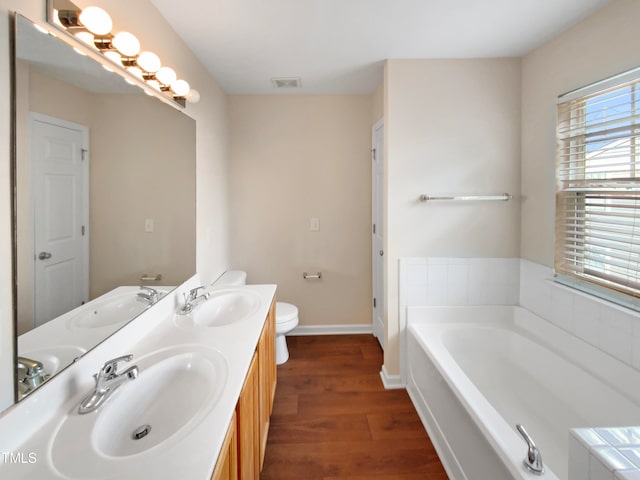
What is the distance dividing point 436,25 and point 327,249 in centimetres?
195

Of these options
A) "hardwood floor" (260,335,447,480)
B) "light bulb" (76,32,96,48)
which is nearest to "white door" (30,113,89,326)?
"light bulb" (76,32,96,48)

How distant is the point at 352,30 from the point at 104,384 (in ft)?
6.93

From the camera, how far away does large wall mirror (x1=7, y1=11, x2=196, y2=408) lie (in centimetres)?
86

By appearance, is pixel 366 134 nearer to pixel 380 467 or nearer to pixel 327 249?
pixel 327 249

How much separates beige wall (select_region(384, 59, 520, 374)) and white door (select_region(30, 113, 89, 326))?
178cm

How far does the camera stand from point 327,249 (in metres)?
3.06

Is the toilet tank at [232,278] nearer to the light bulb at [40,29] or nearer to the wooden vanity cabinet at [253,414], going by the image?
the wooden vanity cabinet at [253,414]

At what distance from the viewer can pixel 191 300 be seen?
177 cm

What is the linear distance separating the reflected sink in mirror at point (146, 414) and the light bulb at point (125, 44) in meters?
1.22

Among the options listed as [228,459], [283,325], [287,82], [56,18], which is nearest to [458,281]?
[283,325]

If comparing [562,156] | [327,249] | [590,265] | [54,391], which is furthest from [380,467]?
[562,156]

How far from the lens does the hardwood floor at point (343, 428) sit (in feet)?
5.20

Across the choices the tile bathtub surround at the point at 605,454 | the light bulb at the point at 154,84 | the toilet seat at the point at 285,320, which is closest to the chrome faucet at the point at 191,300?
the toilet seat at the point at 285,320

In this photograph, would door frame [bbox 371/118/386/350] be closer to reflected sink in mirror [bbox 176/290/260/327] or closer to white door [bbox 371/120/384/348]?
white door [bbox 371/120/384/348]
